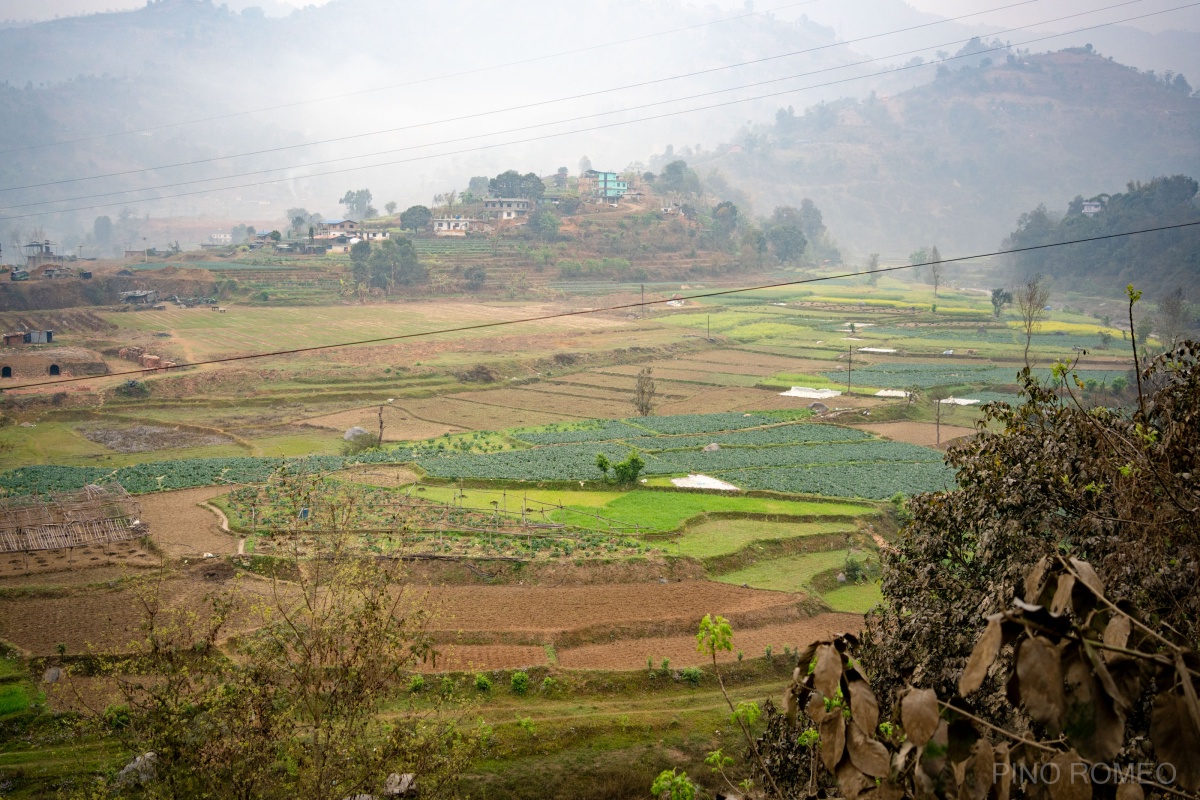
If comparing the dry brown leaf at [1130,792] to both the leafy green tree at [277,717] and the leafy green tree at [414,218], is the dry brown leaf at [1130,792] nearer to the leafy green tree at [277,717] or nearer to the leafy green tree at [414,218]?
the leafy green tree at [277,717]

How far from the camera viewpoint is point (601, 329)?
69.1 meters

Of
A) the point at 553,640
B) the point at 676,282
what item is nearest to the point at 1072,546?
the point at 553,640

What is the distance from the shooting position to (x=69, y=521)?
24.8 meters

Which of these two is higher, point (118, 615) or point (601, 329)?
point (601, 329)

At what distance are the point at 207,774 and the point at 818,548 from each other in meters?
21.2

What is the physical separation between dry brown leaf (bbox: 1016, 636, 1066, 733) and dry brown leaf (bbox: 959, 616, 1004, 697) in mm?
91

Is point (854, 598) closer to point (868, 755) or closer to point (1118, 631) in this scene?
point (868, 755)

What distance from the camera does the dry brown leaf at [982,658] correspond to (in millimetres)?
3023

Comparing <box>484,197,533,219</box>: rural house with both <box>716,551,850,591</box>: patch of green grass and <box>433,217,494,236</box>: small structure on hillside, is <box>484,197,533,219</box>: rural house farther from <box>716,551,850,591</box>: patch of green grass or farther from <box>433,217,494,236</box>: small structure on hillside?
<box>716,551,850,591</box>: patch of green grass

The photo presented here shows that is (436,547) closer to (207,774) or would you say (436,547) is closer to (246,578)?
(246,578)

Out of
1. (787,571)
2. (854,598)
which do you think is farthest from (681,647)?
(854,598)

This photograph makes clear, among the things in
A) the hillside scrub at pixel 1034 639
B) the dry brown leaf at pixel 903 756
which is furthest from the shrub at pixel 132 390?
the dry brown leaf at pixel 903 756

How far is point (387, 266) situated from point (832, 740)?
80863 mm

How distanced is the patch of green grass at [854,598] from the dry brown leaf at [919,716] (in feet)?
69.2
